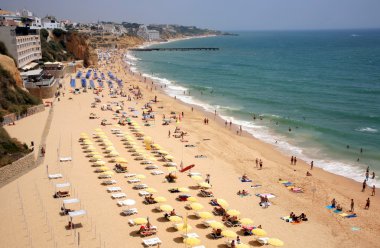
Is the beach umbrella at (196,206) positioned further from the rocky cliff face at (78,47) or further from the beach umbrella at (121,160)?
the rocky cliff face at (78,47)

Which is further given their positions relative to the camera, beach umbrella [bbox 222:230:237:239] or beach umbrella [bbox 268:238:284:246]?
beach umbrella [bbox 222:230:237:239]

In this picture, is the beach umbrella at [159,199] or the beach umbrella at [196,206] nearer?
the beach umbrella at [196,206]

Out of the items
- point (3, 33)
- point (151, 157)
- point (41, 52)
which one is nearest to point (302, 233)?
point (151, 157)

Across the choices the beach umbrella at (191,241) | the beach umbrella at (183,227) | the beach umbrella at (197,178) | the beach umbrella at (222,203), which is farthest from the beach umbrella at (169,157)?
the beach umbrella at (191,241)

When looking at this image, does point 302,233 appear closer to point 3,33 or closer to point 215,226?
point 215,226

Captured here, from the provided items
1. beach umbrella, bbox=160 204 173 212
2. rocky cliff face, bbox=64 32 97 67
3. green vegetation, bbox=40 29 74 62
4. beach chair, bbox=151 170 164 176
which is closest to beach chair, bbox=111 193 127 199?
beach umbrella, bbox=160 204 173 212

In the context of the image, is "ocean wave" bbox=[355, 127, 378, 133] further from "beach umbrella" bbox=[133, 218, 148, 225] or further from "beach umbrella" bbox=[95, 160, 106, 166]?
"beach umbrella" bbox=[133, 218, 148, 225]
